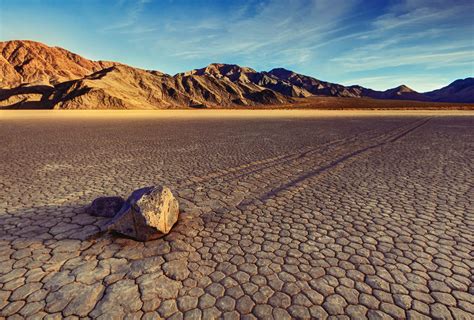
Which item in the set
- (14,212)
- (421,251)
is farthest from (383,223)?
(14,212)

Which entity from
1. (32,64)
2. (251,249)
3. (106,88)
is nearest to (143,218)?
(251,249)

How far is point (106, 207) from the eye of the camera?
216 inches

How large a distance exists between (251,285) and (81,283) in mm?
2164

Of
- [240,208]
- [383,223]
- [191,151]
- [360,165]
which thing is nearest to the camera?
[383,223]

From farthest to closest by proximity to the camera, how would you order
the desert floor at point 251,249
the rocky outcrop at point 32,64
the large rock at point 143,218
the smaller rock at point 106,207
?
the rocky outcrop at point 32,64 < the smaller rock at point 106,207 < the large rock at point 143,218 < the desert floor at point 251,249

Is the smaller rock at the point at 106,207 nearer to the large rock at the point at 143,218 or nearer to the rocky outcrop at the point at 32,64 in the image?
the large rock at the point at 143,218

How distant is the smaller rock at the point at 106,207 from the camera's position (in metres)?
5.43

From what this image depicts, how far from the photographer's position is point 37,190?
7059mm

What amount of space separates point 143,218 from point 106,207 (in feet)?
4.71

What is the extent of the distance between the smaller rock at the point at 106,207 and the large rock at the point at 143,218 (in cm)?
67

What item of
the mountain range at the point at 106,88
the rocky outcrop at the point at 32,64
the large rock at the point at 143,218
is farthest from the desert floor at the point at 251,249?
the rocky outcrop at the point at 32,64

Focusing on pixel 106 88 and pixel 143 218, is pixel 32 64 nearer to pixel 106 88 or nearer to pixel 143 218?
pixel 106 88

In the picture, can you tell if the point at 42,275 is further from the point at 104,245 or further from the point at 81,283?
Answer: the point at 104,245

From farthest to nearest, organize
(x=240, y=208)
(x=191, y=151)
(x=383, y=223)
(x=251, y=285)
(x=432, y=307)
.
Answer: (x=191, y=151) < (x=240, y=208) < (x=383, y=223) < (x=251, y=285) < (x=432, y=307)
